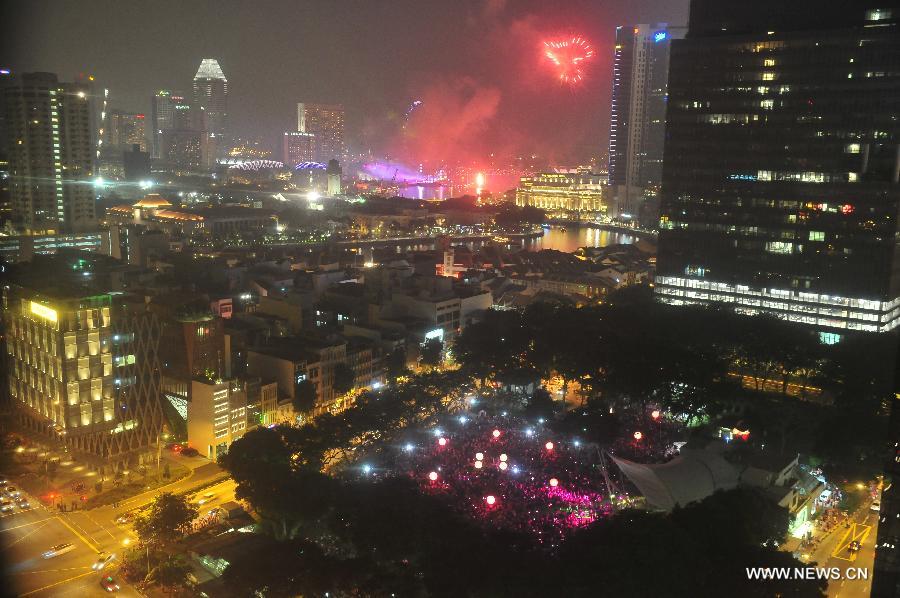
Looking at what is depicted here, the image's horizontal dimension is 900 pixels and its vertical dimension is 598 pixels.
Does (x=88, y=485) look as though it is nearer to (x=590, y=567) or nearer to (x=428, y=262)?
(x=590, y=567)

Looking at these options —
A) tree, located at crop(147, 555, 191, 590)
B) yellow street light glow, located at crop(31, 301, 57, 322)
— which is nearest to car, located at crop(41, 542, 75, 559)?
tree, located at crop(147, 555, 191, 590)

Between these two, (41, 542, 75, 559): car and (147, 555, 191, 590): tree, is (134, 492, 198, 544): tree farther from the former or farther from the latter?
(41, 542, 75, 559): car

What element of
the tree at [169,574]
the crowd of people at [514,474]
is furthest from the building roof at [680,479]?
the tree at [169,574]

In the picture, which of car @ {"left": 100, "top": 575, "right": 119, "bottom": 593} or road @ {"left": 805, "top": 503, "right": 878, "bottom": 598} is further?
car @ {"left": 100, "top": 575, "right": 119, "bottom": 593}

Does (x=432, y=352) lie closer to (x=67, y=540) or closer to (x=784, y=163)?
(x=67, y=540)

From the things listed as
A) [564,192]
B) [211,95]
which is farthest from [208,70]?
[564,192]

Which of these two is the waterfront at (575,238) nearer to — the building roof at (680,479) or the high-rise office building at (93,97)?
the high-rise office building at (93,97)
